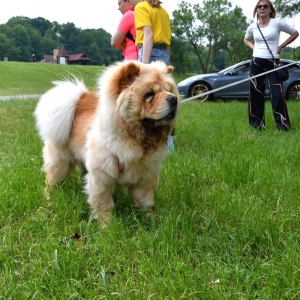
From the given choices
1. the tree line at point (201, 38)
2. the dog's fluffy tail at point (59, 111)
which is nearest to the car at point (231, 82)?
the dog's fluffy tail at point (59, 111)

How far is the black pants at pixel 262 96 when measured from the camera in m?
5.99

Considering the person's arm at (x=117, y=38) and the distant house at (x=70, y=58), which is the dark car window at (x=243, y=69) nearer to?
the person's arm at (x=117, y=38)

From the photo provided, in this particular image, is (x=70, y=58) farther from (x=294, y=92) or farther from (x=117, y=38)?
(x=117, y=38)

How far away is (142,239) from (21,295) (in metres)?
0.78

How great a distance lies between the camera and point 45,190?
3080mm

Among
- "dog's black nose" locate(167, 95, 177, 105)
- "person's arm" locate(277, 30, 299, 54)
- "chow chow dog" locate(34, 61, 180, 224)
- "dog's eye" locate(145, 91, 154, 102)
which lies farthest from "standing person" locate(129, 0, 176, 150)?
"person's arm" locate(277, 30, 299, 54)

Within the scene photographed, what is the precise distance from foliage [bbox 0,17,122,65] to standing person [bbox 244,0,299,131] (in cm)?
5640

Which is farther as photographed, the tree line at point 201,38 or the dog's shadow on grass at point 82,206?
the tree line at point 201,38

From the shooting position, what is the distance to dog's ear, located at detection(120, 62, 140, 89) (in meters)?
2.42

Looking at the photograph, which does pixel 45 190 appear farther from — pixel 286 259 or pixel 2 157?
pixel 286 259

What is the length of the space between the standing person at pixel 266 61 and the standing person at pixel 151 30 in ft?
7.58

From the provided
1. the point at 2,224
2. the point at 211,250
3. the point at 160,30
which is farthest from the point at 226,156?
the point at 2,224

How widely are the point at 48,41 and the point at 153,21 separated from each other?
72711mm

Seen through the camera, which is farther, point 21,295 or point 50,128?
point 50,128
